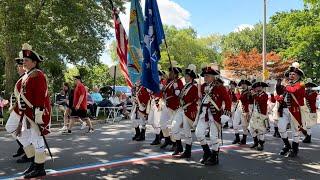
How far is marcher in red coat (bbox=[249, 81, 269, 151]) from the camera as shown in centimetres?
1151

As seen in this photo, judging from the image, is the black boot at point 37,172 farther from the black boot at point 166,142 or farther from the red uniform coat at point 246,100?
the red uniform coat at point 246,100

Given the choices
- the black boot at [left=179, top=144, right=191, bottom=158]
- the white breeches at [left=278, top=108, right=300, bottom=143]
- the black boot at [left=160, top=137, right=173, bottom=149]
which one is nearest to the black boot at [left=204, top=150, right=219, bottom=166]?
the black boot at [left=179, top=144, right=191, bottom=158]

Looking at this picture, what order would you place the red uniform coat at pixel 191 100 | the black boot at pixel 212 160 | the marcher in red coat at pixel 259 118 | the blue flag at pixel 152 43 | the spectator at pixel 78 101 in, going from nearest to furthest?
the black boot at pixel 212 160, the red uniform coat at pixel 191 100, the blue flag at pixel 152 43, the marcher in red coat at pixel 259 118, the spectator at pixel 78 101

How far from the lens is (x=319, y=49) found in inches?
1750

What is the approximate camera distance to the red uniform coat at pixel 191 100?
9.95m

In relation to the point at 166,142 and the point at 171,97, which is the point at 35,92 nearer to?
the point at 171,97

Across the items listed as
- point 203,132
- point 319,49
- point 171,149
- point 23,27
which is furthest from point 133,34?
point 319,49

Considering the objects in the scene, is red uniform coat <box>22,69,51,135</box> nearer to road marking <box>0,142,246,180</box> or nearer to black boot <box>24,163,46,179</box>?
black boot <box>24,163,46,179</box>

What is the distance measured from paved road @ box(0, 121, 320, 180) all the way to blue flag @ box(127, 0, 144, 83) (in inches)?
77.5

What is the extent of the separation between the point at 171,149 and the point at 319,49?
1450 inches

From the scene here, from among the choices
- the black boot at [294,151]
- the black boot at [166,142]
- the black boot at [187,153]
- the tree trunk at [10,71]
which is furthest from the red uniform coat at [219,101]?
the tree trunk at [10,71]

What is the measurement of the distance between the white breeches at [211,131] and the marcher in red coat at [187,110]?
0.52 meters

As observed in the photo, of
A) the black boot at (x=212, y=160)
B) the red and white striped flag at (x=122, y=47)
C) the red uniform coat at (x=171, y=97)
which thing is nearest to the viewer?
the black boot at (x=212, y=160)

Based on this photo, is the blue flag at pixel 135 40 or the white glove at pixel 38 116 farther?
the blue flag at pixel 135 40
